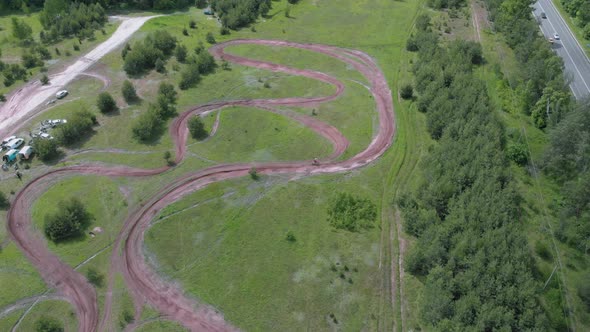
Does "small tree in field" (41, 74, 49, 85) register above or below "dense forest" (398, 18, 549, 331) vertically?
above

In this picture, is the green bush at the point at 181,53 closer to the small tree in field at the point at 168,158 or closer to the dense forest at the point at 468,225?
the small tree in field at the point at 168,158

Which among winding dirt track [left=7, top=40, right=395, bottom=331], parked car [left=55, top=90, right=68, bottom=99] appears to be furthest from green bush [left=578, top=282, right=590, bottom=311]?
parked car [left=55, top=90, right=68, bottom=99]

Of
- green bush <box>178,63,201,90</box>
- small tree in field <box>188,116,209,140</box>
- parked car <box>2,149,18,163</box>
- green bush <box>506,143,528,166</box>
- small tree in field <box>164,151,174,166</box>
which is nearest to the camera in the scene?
parked car <box>2,149,18,163</box>

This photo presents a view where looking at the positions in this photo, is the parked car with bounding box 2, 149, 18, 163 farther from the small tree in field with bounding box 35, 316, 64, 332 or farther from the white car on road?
the small tree in field with bounding box 35, 316, 64, 332

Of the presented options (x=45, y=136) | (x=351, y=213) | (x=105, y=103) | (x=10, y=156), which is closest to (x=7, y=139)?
(x=10, y=156)

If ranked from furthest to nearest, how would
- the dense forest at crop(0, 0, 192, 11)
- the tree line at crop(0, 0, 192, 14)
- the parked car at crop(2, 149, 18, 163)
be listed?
the tree line at crop(0, 0, 192, 14)
the dense forest at crop(0, 0, 192, 11)
the parked car at crop(2, 149, 18, 163)

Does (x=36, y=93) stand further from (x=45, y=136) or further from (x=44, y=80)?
(x=45, y=136)

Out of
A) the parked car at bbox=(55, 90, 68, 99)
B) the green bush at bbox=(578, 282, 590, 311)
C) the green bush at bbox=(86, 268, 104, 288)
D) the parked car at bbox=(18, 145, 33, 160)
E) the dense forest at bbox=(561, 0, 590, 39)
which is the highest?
the dense forest at bbox=(561, 0, 590, 39)
